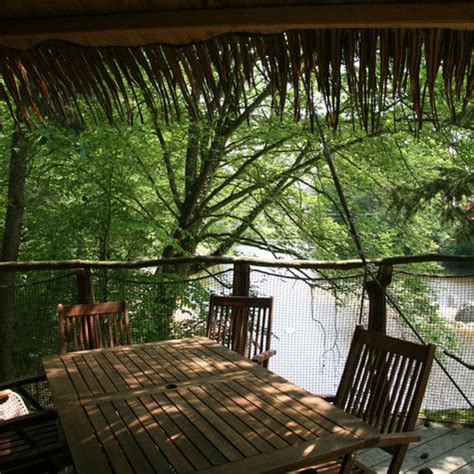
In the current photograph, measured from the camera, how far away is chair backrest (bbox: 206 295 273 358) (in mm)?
3674

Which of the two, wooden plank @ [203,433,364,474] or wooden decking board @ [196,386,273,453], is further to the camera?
wooden decking board @ [196,386,273,453]

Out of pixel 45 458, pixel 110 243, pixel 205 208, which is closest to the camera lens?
pixel 45 458

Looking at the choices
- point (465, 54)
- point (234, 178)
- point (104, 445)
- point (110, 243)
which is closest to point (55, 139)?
point (110, 243)

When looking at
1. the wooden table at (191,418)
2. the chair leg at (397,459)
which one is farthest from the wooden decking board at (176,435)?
the chair leg at (397,459)

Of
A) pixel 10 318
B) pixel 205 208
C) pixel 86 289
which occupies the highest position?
pixel 205 208

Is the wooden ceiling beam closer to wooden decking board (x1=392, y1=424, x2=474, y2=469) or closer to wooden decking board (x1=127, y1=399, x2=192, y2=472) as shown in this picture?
wooden decking board (x1=127, y1=399, x2=192, y2=472)

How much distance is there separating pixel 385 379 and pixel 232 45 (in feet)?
5.47

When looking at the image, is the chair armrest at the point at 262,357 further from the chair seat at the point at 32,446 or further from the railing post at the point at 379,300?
the chair seat at the point at 32,446

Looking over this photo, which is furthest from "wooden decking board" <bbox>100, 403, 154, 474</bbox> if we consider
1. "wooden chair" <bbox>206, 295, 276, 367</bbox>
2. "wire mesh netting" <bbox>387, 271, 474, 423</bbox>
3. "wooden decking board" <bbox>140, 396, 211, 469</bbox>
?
"wire mesh netting" <bbox>387, 271, 474, 423</bbox>

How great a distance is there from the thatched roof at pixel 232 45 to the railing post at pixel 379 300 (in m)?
2.17

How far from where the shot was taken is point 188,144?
26.4 feet

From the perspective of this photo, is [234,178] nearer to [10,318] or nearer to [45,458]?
[10,318]

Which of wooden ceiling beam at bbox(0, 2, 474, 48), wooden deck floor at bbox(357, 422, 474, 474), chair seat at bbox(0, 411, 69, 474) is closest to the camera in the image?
wooden ceiling beam at bbox(0, 2, 474, 48)

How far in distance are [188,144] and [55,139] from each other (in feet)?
9.01
